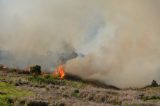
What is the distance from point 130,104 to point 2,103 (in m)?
15.7

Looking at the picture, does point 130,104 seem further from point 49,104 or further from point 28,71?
point 28,71

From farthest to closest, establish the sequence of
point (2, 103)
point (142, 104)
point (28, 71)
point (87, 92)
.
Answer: point (28, 71) → point (87, 92) → point (142, 104) → point (2, 103)

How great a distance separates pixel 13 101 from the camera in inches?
1394

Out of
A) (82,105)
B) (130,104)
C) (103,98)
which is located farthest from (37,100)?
(103,98)

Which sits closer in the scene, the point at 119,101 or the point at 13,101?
the point at 13,101

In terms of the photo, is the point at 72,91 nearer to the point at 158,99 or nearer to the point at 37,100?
the point at 158,99

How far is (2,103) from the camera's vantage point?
1321 inches

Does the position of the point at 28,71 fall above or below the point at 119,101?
above

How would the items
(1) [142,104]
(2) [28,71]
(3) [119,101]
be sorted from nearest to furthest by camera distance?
(1) [142,104]
(3) [119,101]
(2) [28,71]

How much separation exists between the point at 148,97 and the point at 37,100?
24.9m

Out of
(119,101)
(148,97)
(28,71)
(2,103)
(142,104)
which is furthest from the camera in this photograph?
(28,71)

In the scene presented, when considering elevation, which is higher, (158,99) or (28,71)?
(28,71)

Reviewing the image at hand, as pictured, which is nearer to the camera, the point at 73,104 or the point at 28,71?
the point at 73,104

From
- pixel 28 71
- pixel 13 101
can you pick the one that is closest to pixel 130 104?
pixel 13 101
